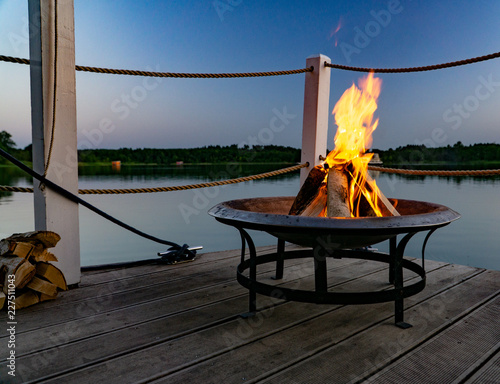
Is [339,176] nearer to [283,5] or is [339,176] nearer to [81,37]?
[81,37]

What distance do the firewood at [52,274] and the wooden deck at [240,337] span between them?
75 mm

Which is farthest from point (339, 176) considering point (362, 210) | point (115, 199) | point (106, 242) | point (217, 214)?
point (115, 199)

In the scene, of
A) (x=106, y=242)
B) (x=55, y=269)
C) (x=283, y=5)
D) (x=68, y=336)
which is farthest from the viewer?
(x=106, y=242)

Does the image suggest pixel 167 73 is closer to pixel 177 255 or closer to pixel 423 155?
pixel 177 255

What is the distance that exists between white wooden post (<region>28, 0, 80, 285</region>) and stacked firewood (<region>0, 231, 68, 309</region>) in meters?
0.11

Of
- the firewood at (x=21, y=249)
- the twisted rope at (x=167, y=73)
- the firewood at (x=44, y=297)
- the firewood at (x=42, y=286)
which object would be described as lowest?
the firewood at (x=44, y=297)

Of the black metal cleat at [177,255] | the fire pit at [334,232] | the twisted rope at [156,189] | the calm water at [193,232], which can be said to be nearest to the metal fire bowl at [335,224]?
the fire pit at [334,232]

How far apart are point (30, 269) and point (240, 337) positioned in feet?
3.33

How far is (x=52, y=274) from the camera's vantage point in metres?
1.71

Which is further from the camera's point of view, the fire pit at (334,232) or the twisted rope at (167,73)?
the twisted rope at (167,73)

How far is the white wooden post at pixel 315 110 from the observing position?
255 cm

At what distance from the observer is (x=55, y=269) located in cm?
172

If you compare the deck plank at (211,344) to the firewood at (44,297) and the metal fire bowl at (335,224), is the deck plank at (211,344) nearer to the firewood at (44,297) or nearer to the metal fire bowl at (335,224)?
the metal fire bowl at (335,224)

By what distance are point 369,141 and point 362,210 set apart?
452mm
